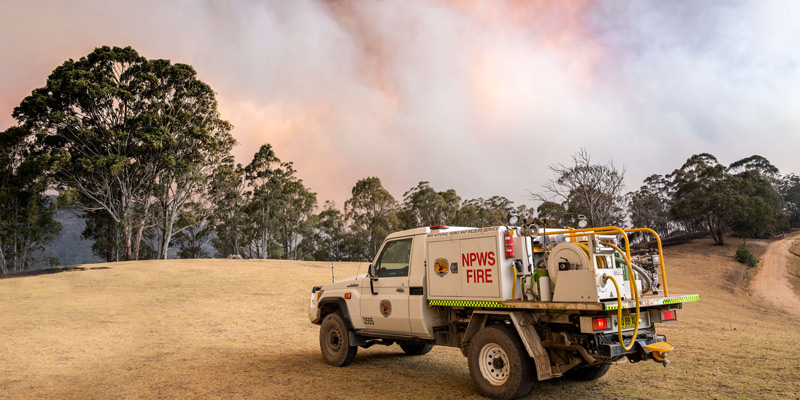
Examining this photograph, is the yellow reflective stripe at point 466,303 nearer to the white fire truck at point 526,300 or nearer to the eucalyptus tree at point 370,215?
the white fire truck at point 526,300

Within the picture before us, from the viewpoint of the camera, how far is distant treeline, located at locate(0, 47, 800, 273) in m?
38.6

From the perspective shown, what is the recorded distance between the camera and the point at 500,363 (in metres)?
7.18

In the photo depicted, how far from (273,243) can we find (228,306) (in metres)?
50.1

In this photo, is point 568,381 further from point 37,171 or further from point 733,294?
point 37,171

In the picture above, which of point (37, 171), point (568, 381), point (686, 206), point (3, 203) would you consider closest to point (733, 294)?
point (686, 206)

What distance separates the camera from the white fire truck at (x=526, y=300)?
21.2 ft

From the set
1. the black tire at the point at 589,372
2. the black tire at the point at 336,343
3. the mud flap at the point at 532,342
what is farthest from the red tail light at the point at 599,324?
the black tire at the point at 336,343

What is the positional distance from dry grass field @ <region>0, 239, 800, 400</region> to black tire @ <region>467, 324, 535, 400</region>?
0.55 meters

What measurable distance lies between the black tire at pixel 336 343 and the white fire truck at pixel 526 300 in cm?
116

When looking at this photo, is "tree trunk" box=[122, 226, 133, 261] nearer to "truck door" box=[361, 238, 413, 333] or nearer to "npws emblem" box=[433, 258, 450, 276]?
"truck door" box=[361, 238, 413, 333]

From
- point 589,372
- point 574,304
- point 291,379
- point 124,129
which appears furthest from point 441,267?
point 124,129

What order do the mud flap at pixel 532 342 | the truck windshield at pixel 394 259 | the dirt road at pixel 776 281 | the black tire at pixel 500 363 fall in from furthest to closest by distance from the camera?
the dirt road at pixel 776 281 → the truck windshield at pixel 394 259 → the black tire at pixel 500 363 → the mud flap at pixel 532 342

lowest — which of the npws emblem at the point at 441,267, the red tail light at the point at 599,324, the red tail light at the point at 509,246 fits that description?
the red tail light at the point at 599,324

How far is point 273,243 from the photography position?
231ft
